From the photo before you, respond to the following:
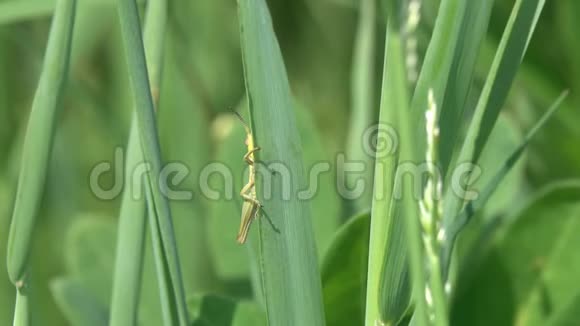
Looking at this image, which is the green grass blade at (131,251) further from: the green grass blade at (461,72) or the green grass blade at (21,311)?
the green grass blade at (461,72)

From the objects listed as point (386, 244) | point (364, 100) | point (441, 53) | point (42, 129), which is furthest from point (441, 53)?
point (364, 100)

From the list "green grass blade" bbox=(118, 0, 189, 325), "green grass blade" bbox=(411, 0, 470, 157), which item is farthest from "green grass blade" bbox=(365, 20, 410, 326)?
"green grass blade" bbox=(118, 0, 189, 325)

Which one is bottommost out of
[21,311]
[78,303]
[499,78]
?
[78,303]

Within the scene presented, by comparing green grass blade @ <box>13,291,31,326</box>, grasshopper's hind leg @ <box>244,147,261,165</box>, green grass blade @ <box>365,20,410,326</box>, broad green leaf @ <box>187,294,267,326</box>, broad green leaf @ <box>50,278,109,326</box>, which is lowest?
broad green leaf @ <box>50,278,109,326</box>

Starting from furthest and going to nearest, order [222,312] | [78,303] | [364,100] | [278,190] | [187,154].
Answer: [187,154] < [364,100] < [78,303] < [222,312] < [278,190]

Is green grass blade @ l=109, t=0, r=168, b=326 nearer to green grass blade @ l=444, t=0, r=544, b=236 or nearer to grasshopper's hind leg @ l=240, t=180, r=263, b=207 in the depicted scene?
grasshopper's hind leg @ l=240, t=180, r=263, b=207

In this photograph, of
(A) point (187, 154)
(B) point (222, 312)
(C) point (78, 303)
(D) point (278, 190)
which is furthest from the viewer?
(A) point (187, 154)

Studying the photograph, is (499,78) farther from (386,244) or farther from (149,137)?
(149,137)
